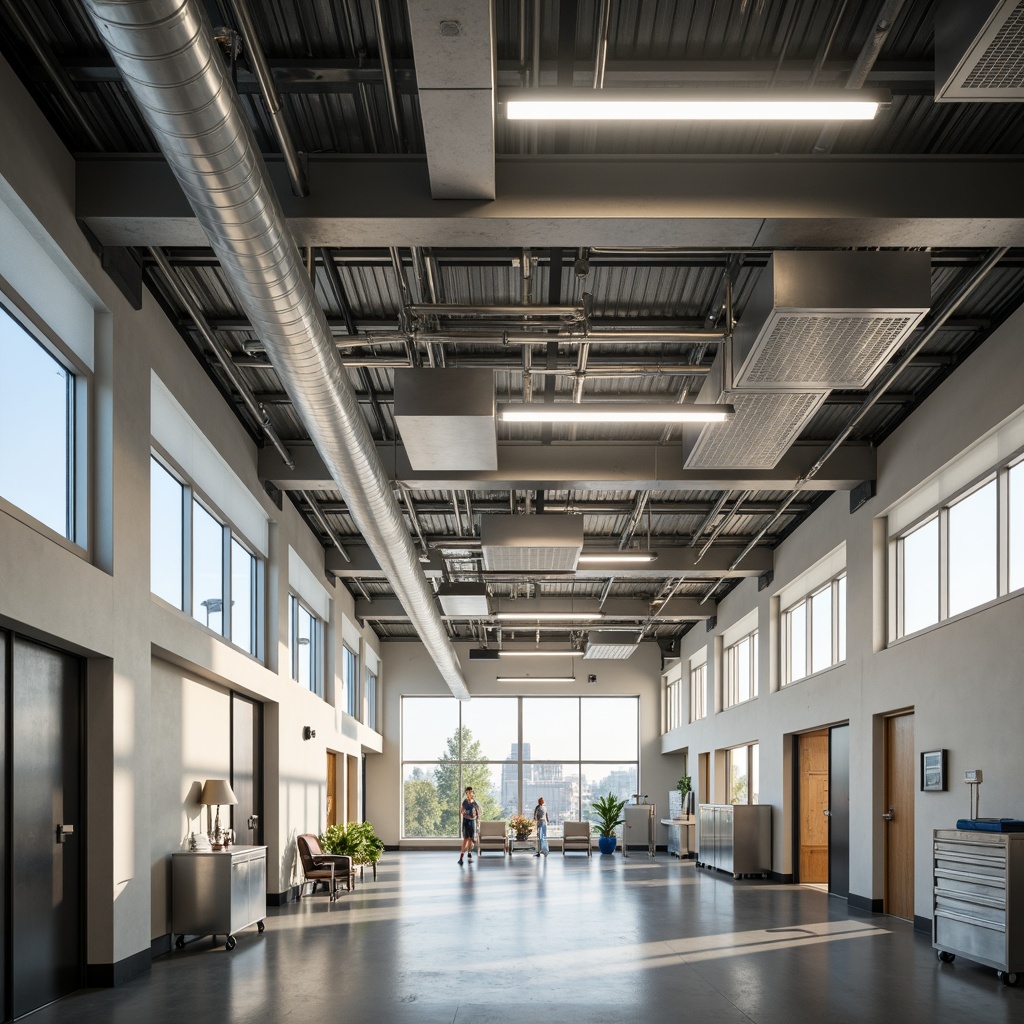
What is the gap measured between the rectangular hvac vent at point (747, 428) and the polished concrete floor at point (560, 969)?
3.91m

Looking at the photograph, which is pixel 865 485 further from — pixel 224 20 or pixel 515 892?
pixel 224 20

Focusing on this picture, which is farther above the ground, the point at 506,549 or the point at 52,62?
the point at 52,62

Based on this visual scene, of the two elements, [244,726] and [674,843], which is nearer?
[244,726]

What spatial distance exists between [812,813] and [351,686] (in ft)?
29.9

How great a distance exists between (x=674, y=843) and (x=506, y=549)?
13.0m

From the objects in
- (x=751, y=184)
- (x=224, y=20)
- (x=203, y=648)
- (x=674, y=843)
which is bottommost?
(x=674, y=843)

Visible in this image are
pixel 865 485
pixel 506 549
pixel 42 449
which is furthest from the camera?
pixel 506 549

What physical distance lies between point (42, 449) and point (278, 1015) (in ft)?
11.3

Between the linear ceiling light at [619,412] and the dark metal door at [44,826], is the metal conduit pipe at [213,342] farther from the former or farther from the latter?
the dark metal door at [44,826]

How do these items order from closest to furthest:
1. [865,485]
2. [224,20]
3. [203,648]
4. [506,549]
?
[224,20]
[203,648]
[865,485]
[506,549]

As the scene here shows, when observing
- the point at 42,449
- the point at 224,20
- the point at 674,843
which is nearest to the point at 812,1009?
the point at 42,449

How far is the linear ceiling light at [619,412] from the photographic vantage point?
308 inches

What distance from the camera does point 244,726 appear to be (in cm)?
1220

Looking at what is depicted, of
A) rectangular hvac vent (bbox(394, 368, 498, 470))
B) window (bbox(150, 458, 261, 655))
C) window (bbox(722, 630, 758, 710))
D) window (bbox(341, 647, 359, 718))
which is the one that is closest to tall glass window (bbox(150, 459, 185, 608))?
window (bbox(150, 458, 261, 655))
